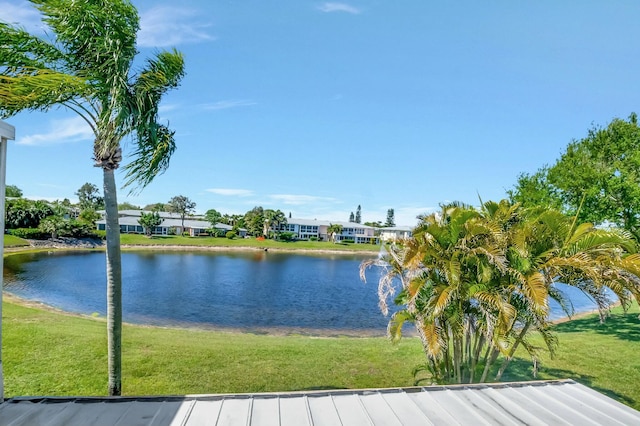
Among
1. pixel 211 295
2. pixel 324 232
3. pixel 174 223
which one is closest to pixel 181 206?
pixel 174 223

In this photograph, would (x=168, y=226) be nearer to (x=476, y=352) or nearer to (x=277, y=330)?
(x=277, y=330)

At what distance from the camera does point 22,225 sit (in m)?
55.1

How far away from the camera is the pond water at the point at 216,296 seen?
63.3 ft

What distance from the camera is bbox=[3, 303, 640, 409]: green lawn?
8109mm

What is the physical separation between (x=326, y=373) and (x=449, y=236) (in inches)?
191

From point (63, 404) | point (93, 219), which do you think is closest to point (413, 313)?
point (63, 404)

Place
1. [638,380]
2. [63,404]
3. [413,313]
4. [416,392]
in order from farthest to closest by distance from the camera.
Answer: [638,380] → [413,313] → [416,392] → [63,404]

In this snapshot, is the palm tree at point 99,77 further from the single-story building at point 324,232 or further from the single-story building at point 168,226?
the single-story building at point 324,232

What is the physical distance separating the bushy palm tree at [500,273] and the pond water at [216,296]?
434 inches

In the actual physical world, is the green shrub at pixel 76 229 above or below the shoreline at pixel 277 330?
above

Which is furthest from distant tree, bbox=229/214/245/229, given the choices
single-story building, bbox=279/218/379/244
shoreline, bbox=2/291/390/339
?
shoreline, bbox=2/291/390/339

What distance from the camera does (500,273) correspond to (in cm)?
700

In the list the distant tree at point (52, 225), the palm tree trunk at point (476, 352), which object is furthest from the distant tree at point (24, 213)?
the palm tree trunk at point (476, 352)

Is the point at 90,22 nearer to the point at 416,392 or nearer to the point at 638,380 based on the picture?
the point at 416,392
